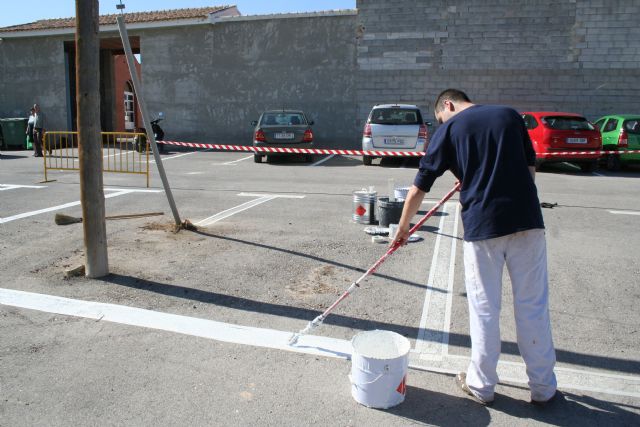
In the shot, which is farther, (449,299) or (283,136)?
(283,136)

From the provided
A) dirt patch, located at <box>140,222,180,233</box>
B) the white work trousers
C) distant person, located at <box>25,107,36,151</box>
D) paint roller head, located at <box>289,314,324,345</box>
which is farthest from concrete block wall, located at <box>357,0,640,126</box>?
the white work trousers

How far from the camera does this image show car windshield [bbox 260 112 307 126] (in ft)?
54.1

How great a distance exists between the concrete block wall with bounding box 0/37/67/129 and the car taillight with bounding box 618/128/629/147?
21.6 meters

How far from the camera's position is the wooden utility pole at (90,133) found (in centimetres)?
511

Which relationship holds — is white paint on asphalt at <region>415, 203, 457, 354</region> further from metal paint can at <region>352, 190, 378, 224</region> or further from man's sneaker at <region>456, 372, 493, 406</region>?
metal paint can at <region>352, 190, 378, 224</region>

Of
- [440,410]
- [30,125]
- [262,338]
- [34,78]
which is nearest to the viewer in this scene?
[440,410]

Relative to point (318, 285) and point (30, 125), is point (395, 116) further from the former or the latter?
point (30, 125)

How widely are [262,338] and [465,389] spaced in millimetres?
1493

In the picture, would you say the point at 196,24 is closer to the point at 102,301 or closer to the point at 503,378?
the point at 102,301

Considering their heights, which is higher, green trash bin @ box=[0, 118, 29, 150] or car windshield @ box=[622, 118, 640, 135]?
car windshield @ box=[622, 118, 640, 135]

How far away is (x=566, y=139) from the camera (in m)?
14.0

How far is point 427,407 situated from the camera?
315 cm

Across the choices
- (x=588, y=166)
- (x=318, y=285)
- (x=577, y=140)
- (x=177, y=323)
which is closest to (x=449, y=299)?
(x=318, y=285)

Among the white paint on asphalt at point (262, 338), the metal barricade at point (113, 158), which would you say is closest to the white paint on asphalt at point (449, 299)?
the white paint on asphalt at point (262, 338)
